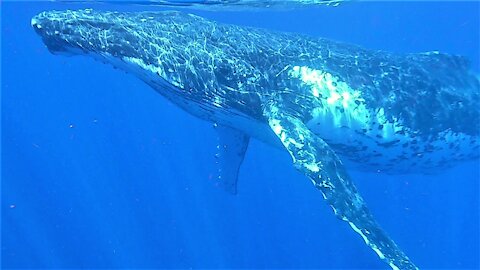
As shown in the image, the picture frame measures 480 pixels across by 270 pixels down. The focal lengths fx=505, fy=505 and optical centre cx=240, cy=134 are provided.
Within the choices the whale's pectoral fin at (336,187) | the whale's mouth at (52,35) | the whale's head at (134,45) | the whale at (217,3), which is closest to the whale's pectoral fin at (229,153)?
the whale's head at (134,45)

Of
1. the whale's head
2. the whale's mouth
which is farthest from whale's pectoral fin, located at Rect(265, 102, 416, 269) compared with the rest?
the whale's mouth

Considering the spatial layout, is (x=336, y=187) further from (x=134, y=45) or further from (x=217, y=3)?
(x=217, y=3)

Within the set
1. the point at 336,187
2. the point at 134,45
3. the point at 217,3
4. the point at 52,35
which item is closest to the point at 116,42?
the point at 134,45

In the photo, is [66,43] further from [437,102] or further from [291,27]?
[291,27]

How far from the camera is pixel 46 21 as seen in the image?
7.93m

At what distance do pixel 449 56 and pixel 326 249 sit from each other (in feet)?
43.1

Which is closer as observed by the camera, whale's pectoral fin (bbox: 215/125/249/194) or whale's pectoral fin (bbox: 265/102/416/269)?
whale's pectoral fin (bbox: 265/102/416/269)

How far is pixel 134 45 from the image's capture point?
25.9ft

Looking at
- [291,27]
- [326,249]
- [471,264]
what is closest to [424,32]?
[291,27]

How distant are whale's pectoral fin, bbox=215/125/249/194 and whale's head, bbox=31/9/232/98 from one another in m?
2.17

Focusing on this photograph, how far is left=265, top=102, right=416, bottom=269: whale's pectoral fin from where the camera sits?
6.69m

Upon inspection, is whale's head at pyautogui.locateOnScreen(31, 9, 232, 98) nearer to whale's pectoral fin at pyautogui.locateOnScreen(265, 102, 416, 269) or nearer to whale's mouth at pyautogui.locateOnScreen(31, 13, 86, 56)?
whale's mouth at pyautogui.locateOnScreen(31, 13, 86, 56)

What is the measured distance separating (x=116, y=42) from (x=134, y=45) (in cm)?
28

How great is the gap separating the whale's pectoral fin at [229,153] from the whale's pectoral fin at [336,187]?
2.86 m
